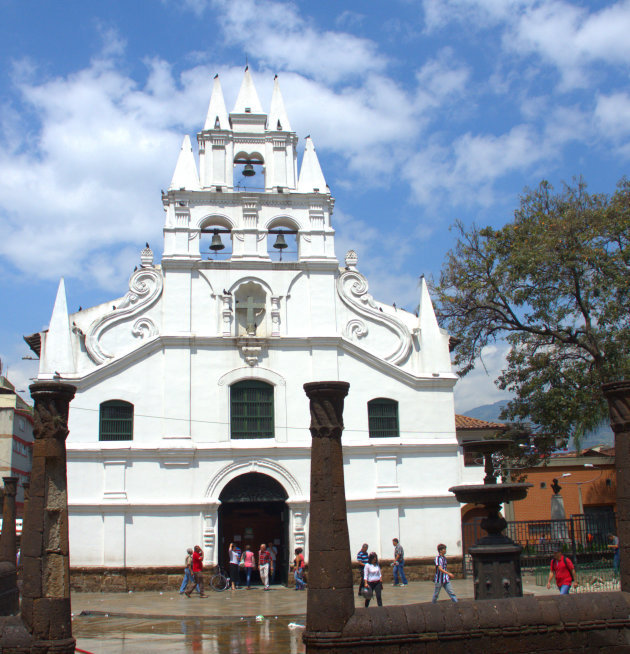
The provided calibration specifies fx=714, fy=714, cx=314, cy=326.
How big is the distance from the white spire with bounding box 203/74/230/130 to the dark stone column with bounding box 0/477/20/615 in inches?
522

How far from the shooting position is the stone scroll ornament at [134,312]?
22266mm

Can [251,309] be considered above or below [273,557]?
above

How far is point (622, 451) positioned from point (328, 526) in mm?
5032

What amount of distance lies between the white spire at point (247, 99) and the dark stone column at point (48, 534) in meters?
17.5

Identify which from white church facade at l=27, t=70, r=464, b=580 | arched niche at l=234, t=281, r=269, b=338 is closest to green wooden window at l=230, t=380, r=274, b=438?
white church facade at l=27, t=70, r=464, b=580

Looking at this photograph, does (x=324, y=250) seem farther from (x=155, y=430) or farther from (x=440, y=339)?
(x=155, y=430)

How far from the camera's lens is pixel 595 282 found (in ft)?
70.4

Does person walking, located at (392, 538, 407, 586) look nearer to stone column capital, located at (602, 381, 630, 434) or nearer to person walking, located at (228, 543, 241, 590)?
person walking, located at (228, 543, 241, 590)

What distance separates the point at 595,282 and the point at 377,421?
7.90 metres

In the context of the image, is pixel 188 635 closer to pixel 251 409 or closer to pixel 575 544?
pixel 251 409

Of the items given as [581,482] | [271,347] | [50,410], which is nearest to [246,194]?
[271,347]

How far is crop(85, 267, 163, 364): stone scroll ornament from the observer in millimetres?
22266

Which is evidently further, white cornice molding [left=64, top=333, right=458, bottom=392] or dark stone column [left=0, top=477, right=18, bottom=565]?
white cornice molding [left=64, top=333, right=458, bottom=392]

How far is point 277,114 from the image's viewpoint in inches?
1006
